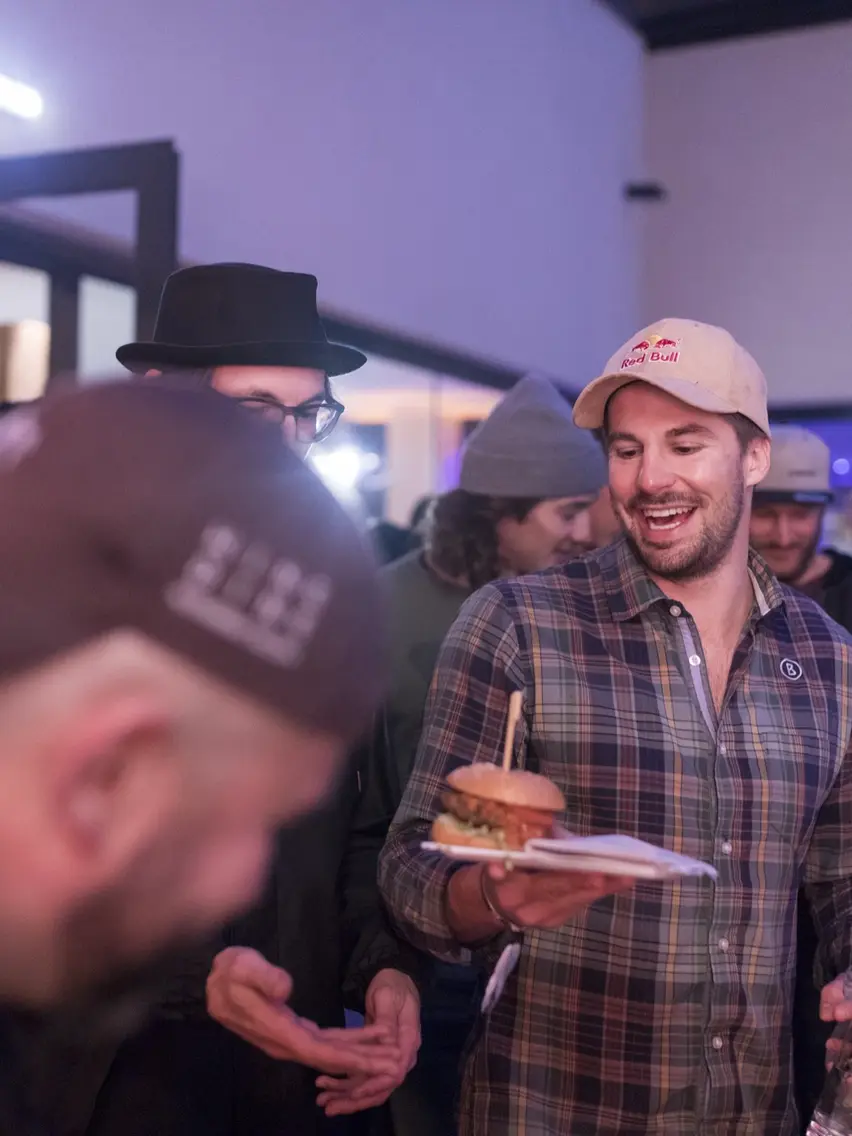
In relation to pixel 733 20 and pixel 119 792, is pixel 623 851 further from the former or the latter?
pixel 733 20

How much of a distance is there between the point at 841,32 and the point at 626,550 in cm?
557

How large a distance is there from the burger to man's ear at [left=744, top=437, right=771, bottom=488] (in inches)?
26.6

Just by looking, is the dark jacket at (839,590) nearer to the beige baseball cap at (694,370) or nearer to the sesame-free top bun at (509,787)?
the beige baseball cap at (694,370)

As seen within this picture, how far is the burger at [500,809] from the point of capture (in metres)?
1.37

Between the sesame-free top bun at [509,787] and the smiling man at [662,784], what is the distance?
12 centimetres

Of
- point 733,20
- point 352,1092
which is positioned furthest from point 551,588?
point 733,20

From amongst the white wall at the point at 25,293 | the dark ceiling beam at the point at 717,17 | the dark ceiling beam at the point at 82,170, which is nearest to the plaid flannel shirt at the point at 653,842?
the dark ceiling beam at the point at 82,170

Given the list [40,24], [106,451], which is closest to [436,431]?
[40,24]

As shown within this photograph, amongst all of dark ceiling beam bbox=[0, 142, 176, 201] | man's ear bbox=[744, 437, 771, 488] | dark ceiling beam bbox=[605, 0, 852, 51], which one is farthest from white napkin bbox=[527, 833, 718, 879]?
dark ceiling beam bbox=[605, 0, 852, 51]

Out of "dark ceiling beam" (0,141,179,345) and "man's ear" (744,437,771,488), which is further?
"dark ceiling beam" (0,141,179,345)

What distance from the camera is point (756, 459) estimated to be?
1849 mm

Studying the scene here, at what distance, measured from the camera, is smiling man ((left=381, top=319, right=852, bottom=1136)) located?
1.57m

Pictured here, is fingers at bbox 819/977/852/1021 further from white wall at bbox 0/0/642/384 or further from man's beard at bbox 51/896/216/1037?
white wall at bbox 0/0/642/384

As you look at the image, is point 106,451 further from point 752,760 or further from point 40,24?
point 40,24
